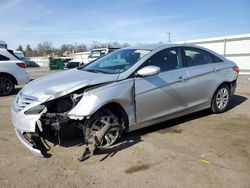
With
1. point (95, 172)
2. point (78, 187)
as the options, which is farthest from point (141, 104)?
point (78, 187)

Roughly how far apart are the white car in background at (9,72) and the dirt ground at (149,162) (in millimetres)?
4916

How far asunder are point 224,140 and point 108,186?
2350 millimetres

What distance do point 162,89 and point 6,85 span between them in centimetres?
694

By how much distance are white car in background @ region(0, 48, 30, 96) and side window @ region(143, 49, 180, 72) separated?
6.63 metres

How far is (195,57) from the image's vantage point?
577cm

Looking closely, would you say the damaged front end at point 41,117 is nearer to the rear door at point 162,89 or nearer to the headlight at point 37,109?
the headlight at point 37,109

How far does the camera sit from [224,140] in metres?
4.69

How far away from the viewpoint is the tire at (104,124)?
4117 mm

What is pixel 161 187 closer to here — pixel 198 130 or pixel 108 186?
pixel 108 186

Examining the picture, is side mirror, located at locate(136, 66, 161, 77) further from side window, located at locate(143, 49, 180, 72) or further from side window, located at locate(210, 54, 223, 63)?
side window, located at locate(210, 54, 223, 63)

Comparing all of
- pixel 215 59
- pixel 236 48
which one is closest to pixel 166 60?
pixel 215 59

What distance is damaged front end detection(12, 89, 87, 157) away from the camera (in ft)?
13.1

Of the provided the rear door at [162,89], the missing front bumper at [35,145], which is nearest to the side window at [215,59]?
the rear door at [162,89]

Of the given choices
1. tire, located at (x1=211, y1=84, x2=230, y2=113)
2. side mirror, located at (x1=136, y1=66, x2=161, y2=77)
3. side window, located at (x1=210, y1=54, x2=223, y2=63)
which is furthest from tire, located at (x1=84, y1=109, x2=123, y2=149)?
side window, located at (x1=210, y1=54, x2=223, y2=63)
